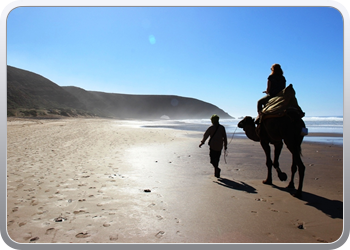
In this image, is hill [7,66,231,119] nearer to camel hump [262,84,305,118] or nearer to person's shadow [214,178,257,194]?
person's shadow [214,178,257,194]

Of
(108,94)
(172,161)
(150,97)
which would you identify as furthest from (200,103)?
(172,161)

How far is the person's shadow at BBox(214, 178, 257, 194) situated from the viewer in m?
4.55

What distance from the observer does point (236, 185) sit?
488cm

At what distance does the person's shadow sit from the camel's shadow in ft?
2.85

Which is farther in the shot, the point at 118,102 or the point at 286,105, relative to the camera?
the point at 118,102

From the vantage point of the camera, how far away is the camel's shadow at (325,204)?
10.8 feet

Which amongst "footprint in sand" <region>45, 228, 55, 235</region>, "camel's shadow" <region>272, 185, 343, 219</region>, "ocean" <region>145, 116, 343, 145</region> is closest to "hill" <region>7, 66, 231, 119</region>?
"ocean" <region>145, 116, 343, 145</region>

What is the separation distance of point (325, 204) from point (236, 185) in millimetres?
1774

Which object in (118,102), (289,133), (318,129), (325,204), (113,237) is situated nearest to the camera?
(113,237)

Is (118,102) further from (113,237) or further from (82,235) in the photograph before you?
(113,237)

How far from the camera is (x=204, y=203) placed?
3656mm

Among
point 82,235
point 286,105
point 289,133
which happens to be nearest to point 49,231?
point 82,235

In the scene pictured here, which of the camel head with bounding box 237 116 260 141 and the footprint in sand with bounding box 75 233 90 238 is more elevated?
the camel head with bounding box 237 116 260 141
